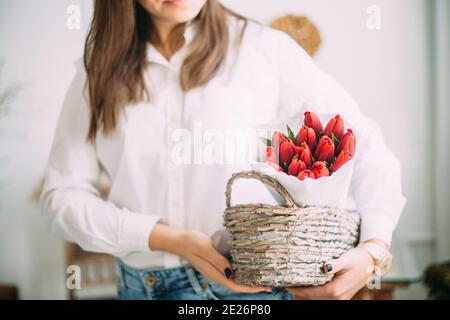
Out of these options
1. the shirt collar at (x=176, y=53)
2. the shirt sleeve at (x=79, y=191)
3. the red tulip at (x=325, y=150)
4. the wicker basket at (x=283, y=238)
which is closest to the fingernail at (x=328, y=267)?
the wicker basket at (x=283, y=238)

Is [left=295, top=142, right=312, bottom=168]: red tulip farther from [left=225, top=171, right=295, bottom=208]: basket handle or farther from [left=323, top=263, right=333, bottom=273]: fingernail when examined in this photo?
[left=323, top=263, right=333, bottom=273]: fingernail

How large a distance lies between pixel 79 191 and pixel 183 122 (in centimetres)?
31

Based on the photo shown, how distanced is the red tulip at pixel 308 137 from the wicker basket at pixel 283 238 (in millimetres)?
121

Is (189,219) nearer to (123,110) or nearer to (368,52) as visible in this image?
(123,110)

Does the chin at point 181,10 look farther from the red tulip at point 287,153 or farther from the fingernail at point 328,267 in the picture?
the fingernail at point 328,267

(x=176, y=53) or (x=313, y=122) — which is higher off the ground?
(x=176, y=53)

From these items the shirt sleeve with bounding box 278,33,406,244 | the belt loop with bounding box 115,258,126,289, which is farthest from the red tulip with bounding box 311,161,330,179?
the belt loop with bounding box 115,258,126,289

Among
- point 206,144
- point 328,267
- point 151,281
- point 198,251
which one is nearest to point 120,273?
point 151,281

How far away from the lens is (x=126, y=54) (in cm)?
126

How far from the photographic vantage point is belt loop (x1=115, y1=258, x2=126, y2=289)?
1306 millimetres

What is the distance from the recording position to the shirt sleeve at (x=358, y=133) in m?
1.25

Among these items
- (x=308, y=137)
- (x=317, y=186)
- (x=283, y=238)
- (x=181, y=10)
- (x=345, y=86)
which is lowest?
(x=283, y=238)

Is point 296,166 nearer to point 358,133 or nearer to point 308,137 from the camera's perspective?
point 308,137

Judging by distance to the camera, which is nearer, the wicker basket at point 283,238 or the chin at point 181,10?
the wicker basket at point 283,238
